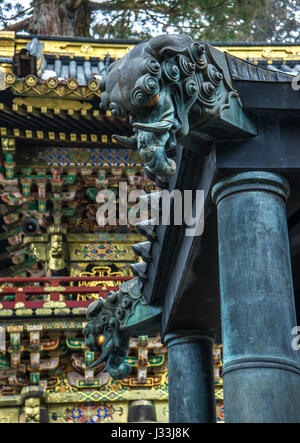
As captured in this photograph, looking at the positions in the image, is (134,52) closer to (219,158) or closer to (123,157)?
(219,158)

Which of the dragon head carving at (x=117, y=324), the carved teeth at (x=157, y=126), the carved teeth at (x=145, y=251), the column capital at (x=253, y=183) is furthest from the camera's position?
the dragon head carving at (x=117, y=324)

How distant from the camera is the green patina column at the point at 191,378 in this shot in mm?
4762

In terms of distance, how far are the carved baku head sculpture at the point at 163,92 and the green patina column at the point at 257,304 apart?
34 cm

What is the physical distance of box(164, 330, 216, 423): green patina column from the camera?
4.76m

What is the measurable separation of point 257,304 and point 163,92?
0.94 metres

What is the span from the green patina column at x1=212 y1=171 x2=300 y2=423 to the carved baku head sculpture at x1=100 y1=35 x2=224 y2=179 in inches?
13.5

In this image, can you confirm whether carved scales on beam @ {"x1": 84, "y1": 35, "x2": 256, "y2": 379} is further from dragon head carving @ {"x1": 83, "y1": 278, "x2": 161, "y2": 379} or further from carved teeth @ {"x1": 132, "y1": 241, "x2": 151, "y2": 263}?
dragon head carving @ {"x1": 83, "y1": 278, "x2": 161, "y2": 379}

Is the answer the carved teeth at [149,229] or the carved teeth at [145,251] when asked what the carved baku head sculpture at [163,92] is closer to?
the carved teeth at [149,229]

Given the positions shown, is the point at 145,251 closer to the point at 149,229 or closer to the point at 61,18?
the point at 149,229

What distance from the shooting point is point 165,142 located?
340 centimetres

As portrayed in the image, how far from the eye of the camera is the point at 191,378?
Result: 15.9 feet

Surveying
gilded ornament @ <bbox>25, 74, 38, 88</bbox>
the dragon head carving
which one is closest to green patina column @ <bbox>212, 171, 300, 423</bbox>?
the dragon head carving

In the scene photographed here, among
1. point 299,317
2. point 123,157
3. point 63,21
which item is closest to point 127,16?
point 63,21

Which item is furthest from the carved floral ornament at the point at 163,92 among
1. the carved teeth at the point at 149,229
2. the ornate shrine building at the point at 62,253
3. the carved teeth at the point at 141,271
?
the ornate shrine building at the point at 62,253
